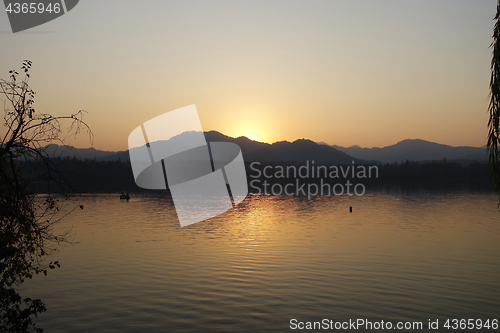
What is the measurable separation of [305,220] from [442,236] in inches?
710

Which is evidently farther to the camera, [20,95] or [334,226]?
[334,226]

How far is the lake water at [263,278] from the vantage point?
16.4 m

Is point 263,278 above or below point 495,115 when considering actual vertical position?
below

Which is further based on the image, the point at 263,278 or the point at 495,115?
the point at 263,278

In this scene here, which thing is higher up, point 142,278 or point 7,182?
point 7,182

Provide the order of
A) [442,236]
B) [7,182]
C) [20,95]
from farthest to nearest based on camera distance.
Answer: [442,236] → [7,182] → [20,95]

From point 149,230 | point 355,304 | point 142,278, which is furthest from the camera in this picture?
point 149,230

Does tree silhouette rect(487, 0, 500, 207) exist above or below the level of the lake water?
above

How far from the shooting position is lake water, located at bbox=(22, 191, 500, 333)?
1638cm

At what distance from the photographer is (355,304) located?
704 inches

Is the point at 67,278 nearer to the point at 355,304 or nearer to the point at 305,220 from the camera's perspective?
the point at 355,304

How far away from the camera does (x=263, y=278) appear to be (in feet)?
75.0

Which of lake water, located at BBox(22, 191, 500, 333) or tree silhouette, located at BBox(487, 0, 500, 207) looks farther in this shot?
lake water, located at BBox(22, 191, 500, 333)

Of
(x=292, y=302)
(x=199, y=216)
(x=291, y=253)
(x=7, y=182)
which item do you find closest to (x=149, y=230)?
(x=199, y=216)
